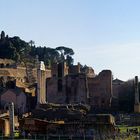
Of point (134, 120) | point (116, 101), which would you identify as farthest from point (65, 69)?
point (134, 120)

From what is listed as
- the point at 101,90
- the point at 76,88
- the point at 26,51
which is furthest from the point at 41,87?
the point at 26,51

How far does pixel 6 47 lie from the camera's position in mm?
82000

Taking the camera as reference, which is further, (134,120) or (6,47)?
(6,47)

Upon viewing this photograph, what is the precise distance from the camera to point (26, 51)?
9262 cm

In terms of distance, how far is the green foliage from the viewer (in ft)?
273

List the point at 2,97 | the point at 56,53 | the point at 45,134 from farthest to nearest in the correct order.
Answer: the point at 56,53
the point at 2,97
the point at 45,134

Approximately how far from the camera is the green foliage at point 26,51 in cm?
8331

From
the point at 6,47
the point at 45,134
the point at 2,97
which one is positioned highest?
the point at 6,47

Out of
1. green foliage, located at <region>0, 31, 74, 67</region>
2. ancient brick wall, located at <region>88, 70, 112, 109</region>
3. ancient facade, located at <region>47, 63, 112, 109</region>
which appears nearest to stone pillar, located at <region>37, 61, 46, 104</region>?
ancient facade, located at <region>47, 63, 112, 109</region>

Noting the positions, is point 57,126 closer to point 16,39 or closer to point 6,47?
point 6,47

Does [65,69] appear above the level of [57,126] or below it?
above

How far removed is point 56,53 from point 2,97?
1896 inches

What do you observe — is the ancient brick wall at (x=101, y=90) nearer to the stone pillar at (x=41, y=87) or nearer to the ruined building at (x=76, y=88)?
the ruined building at (x=76, y=88)

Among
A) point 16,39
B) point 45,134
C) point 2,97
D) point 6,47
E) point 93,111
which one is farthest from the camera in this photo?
point 16,39
